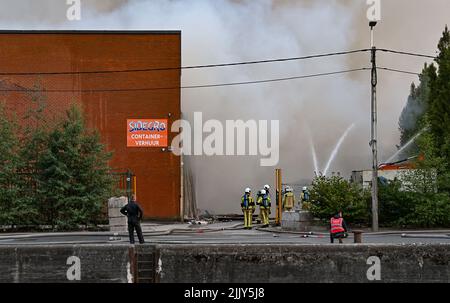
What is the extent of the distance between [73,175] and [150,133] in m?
7.51

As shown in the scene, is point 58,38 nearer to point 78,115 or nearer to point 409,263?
point 78,115

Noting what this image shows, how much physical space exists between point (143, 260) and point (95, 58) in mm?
24304

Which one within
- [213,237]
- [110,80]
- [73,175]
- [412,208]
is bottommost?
[213,237]

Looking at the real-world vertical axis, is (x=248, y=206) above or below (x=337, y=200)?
below

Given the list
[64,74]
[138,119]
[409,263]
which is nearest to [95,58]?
[64,74]

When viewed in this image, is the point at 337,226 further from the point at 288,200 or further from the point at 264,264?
the point at 288,200

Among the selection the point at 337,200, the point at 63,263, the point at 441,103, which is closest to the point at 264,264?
the point at 63,263

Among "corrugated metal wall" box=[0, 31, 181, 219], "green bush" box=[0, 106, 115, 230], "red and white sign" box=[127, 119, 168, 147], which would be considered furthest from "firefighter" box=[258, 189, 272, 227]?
"red and white sign" box=[127, 119, 168, 147]

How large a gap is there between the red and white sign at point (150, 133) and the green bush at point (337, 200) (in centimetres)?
1055

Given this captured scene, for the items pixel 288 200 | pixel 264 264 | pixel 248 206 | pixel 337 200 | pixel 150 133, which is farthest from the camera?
pixel 150 133

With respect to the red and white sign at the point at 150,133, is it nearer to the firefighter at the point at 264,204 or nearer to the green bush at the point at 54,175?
the green bush at the point at 54,175

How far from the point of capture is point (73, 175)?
28781 millimetres
